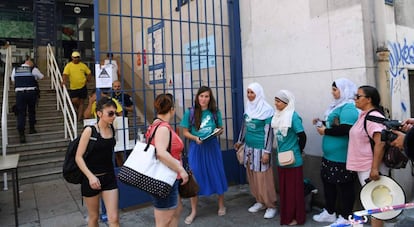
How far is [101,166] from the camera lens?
294 cm

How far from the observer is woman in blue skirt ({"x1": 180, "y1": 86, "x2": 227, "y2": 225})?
12.7 feet

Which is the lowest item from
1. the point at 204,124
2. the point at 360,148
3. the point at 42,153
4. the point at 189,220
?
the point at 189,220

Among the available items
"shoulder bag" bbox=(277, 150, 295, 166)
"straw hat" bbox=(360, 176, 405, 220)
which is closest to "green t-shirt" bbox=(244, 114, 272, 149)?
"shoulder bag" bbox=(277, 150, 295, 166)

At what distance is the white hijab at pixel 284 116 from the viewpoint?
3521 mm

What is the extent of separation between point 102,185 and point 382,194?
2433mm

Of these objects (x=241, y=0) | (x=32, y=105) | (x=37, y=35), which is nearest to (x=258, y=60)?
(x=241, y=0)

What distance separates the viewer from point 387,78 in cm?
369

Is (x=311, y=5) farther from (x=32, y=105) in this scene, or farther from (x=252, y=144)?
(x=32, y=105)

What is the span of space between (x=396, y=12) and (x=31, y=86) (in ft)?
21.9

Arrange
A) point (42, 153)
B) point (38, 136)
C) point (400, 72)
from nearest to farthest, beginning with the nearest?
point (400, 72), point (42, 153), point (38, 136)

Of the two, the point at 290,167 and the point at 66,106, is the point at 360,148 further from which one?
the point at 66,106

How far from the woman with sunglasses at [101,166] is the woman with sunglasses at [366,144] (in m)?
2.20

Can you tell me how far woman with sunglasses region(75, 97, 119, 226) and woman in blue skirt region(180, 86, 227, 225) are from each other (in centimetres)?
112

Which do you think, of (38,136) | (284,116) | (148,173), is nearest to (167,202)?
(148,173)
